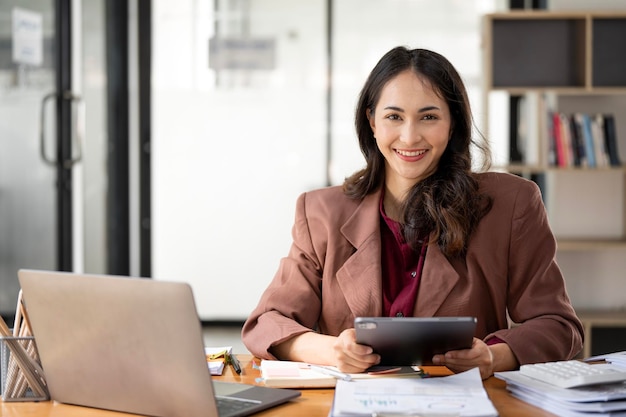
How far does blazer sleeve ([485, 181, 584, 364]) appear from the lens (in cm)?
191

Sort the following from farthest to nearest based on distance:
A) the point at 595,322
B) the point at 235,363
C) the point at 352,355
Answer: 1. the point at 595,322
2. the point at 235,363
3. the point at 352,355

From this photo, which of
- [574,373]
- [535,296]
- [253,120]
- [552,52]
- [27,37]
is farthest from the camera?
[253,120]

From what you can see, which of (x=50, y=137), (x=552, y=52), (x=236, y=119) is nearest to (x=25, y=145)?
(x=50, y=137)

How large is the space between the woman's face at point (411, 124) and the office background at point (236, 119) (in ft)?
10.5

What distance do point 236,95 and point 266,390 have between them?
4230mm

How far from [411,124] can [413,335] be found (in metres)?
0.70

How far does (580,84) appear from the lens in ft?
14.4

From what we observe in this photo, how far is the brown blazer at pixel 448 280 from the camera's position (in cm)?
200

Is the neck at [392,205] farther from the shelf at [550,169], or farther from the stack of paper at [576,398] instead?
the shelf at [550,169]

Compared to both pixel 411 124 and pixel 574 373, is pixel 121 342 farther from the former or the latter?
pixel 411 124

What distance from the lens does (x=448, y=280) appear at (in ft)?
6.75

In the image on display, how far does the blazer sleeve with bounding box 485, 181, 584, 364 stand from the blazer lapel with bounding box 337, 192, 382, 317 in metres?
0.30

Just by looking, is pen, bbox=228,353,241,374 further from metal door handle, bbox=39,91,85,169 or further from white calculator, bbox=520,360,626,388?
metal door handle, bbox=39,91,85,169

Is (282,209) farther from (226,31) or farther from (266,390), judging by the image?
(266,390)
